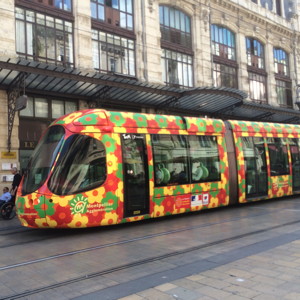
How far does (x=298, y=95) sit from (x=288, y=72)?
2540 mm

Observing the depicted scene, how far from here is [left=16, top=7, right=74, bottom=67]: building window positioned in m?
16.5

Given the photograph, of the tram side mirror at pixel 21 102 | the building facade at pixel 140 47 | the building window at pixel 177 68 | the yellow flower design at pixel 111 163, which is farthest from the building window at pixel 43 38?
the yellow flower design at pixel 111 163

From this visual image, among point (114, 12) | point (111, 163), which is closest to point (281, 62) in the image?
point (114, 12)

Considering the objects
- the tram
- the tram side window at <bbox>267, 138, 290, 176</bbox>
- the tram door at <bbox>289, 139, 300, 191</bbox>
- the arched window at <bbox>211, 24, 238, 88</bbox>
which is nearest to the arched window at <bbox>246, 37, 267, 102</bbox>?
the arched window at <bbox>211, 24, 238, 88</bbox>

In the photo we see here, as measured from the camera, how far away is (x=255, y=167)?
483 inches

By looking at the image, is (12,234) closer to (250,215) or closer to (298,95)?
(250,215)

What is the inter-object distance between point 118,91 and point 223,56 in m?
11.8

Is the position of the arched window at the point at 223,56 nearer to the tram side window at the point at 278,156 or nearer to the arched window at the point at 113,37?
the arched window at the point at 113,37

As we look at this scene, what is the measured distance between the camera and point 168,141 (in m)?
9.92

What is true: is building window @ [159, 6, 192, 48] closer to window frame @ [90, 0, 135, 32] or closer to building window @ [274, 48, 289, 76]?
window frame @ [90, 0, 135, 32]

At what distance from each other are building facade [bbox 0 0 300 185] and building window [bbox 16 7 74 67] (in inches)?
1.8

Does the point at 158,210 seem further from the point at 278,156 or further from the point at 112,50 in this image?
the point at 112,50

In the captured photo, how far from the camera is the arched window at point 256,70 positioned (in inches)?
1126

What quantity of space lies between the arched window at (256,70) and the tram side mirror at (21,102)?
19483 millimetres
